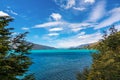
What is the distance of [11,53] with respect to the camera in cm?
2261

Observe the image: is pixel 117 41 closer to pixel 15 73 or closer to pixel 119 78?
pixel 119 78

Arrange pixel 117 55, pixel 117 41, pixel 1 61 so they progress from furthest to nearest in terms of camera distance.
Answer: pixel 117 41 → pixel 117 55 → pixel 1 61

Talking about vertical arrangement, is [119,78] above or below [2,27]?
below

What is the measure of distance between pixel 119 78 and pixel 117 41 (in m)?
30.5

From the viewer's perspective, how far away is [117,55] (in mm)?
54281

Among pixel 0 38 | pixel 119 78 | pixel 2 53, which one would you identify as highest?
pixel 0 38

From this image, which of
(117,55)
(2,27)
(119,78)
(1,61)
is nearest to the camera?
(1,61)

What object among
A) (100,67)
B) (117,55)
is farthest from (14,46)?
(117,55)

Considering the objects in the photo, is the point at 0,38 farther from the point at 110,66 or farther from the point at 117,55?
the point at 117,55

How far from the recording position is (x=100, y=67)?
4422 centimetres

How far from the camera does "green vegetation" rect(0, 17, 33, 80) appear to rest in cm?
2069

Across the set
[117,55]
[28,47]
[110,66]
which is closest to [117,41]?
[117,55]

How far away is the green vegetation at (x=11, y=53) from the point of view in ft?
67.9

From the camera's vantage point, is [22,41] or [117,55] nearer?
[22,41]
